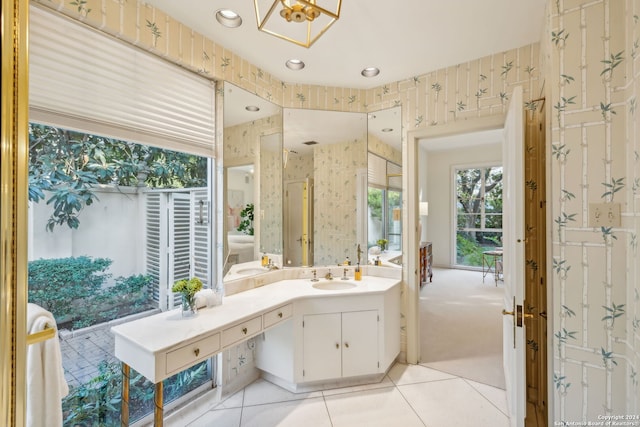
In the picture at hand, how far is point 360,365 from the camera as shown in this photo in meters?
2.27

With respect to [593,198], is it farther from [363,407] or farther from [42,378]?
[42,378]

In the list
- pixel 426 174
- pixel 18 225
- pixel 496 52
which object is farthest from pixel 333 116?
pixel 426 174

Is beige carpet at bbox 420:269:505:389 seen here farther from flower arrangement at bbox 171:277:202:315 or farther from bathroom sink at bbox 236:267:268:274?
flower arrangement at bbox 171:277:202:315

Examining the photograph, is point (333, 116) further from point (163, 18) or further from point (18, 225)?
point (18, 225)

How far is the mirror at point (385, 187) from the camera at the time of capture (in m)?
2.69

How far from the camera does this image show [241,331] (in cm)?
177

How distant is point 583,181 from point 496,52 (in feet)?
4.62

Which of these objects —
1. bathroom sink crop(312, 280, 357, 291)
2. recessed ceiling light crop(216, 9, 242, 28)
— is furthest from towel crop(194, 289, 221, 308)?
recessed ceiling light crop(216, 9, 242, 28)

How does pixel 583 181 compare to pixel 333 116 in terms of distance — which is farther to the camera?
pixel 333 116

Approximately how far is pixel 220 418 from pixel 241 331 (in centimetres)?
72

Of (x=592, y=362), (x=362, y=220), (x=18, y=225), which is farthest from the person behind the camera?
(x=362, y=220)

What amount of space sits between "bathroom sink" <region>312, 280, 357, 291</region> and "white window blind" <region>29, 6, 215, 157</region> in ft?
4.76

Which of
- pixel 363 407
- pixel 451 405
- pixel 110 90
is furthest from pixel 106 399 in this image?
pixel 451 405

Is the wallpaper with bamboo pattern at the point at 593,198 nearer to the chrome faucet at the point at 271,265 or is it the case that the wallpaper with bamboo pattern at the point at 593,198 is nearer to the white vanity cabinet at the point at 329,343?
the white vanity cabinet at the point at 329,343
